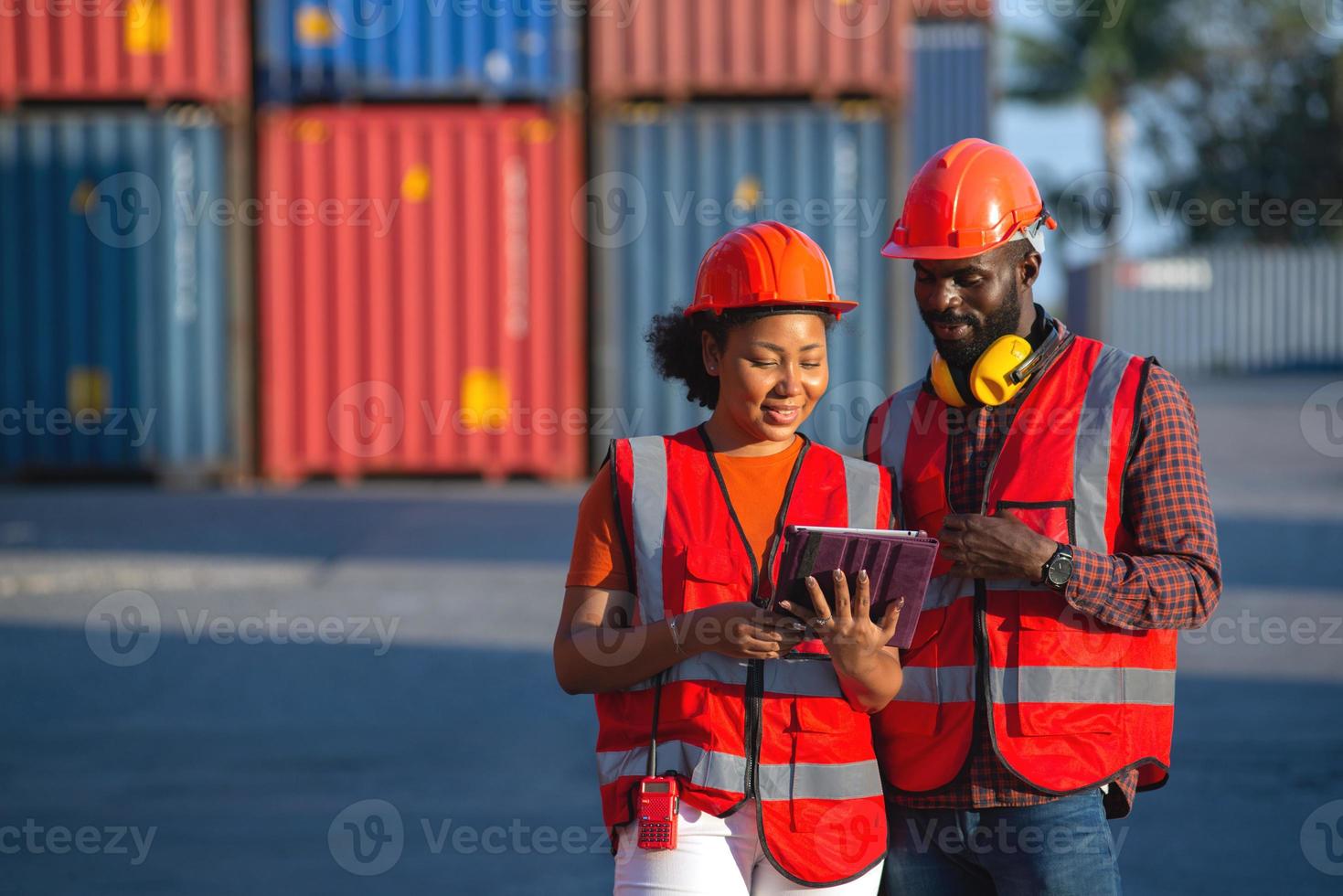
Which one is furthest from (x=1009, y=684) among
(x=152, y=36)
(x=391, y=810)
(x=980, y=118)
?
(x=980, y=118)

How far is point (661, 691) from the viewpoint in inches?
96.6

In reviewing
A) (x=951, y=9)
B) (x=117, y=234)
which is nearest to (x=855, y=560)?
(x=117, y=234)

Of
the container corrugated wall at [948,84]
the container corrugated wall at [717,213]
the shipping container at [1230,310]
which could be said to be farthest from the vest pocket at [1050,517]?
the shipping container at [1230,310]

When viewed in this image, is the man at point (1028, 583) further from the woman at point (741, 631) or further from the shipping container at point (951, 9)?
the shipping container at point (951, 9)

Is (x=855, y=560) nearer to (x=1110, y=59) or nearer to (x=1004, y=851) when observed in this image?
(x=1004, y=851)

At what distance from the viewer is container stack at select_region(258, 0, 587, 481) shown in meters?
15.9

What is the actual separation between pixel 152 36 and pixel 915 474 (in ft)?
48.8

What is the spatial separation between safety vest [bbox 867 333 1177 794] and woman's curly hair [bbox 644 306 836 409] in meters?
0.39

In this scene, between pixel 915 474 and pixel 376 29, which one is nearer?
pixel 915 474

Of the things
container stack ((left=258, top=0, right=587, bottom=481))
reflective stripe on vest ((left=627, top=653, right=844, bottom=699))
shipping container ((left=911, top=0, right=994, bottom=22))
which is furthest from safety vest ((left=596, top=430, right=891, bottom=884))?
shipping container ((left=911, top=0, right=994, bottom=22))

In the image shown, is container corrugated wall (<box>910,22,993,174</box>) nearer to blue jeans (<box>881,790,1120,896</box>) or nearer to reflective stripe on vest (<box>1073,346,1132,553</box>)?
reflective stripe on vest (<box>1073,346,1132,553</box>)

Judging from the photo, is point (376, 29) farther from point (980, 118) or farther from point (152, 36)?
point (980, 118)

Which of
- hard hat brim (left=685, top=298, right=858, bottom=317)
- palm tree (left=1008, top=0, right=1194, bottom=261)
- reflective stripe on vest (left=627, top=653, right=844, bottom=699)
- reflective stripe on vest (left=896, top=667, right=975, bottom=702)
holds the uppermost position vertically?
palm tree (left=1008, top=0, right=1194, bottom=261)

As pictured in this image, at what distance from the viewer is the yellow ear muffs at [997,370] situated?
2.53 m
